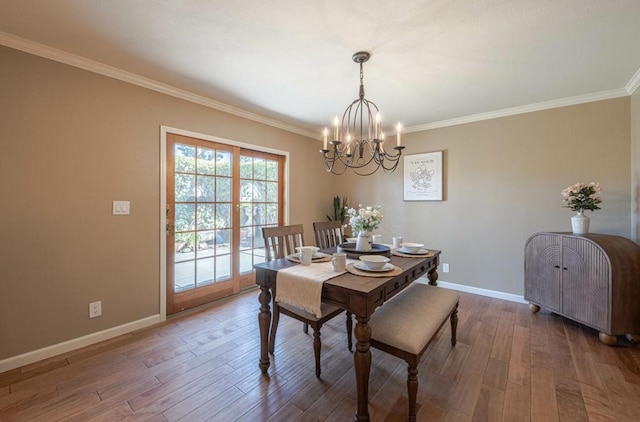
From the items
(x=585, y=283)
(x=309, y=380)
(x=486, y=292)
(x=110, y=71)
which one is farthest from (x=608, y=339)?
(x=110, y=71)

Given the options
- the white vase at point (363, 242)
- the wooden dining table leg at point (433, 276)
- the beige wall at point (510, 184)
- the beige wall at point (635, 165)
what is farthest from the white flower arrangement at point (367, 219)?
the beige wall at point (635, 165)

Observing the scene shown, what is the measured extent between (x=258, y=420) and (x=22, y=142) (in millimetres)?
2472

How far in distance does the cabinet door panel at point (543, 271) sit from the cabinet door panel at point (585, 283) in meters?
0.07

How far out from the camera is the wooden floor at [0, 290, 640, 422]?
148 centimetres

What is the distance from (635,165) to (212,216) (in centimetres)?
431

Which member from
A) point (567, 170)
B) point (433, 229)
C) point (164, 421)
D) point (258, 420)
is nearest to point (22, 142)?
point (164, 421)

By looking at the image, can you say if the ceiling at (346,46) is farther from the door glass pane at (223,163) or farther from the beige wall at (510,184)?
the door glass pane at (223,163)

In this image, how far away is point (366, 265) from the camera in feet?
5.62

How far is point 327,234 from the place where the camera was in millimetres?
2699

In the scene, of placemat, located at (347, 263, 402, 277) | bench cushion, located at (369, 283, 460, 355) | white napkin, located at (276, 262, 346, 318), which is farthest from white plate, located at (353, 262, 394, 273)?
bench cushion, located at (369, 283, 460, 355)

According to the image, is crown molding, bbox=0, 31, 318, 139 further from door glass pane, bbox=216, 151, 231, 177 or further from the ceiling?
door glass pane, bbox=216, 151, 231, 177

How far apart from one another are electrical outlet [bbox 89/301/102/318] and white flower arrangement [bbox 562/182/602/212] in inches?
175

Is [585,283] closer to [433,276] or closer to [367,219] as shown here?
[433,276]

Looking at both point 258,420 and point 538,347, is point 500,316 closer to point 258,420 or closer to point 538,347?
point 538,347
